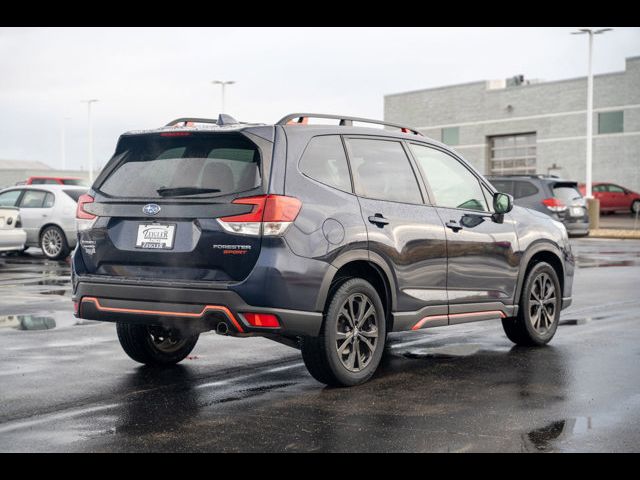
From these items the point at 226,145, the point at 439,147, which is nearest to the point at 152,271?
the point at 226,145

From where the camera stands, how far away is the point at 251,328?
6.48 meters

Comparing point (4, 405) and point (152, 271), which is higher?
point (152, 271)

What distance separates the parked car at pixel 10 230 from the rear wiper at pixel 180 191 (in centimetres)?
1221

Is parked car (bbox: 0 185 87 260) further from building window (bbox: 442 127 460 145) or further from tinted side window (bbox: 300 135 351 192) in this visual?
building window (bbox: 442 127 460 145)

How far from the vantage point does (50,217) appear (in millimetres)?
20312

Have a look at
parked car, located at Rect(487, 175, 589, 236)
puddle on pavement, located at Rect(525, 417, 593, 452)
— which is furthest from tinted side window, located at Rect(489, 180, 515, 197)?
puddle on pavement, located at Rect(525, 417, 593, 452)

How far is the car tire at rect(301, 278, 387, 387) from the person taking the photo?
6.79 m

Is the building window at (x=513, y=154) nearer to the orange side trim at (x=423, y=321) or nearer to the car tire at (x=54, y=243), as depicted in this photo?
the car tire at (x=54, y=243)

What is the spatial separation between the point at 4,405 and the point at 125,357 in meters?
1.88

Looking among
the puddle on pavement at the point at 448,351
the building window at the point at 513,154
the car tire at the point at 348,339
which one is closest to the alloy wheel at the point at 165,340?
the car tire at the point at 348,339

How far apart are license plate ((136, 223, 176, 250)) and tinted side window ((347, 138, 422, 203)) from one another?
1.41 m

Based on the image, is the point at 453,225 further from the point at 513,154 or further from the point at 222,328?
the point at 513,154

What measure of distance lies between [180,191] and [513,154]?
57232 millimetres
